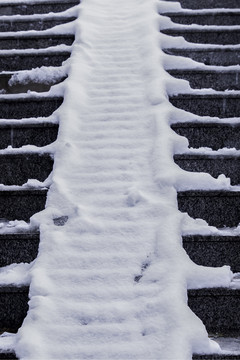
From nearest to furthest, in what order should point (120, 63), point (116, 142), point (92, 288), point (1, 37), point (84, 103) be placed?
point (92, 288), point (116, 142), point (84, 103), point (120, 63), point (1, 37)

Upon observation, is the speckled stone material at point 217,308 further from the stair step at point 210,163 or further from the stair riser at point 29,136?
the stair riser at point 29,136

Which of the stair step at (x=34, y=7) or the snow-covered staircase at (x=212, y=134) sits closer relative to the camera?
the snow-covered staircase at (x=212, y=134)

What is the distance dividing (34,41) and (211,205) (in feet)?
8.46

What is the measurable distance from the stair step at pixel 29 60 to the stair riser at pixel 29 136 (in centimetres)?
110

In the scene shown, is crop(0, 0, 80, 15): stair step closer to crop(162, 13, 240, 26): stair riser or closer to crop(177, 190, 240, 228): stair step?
crop(162, 13, 240, 26): stair riser

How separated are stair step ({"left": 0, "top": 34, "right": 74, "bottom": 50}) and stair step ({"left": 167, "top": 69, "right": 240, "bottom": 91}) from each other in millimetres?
1196

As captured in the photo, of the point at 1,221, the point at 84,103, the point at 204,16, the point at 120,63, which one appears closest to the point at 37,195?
the point at 1,221

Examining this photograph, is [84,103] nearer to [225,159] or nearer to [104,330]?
[225,159]

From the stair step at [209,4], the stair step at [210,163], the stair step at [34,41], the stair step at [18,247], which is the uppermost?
the stair step at [209,4]

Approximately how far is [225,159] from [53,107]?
53.0 inches

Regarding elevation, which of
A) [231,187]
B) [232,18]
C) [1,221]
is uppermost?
[232,18]

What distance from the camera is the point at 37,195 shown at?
11.9 ft

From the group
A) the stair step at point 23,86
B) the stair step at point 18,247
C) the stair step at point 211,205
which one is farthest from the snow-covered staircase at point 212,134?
the stair step at point 23,86

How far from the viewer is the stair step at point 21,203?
3.64 meters
